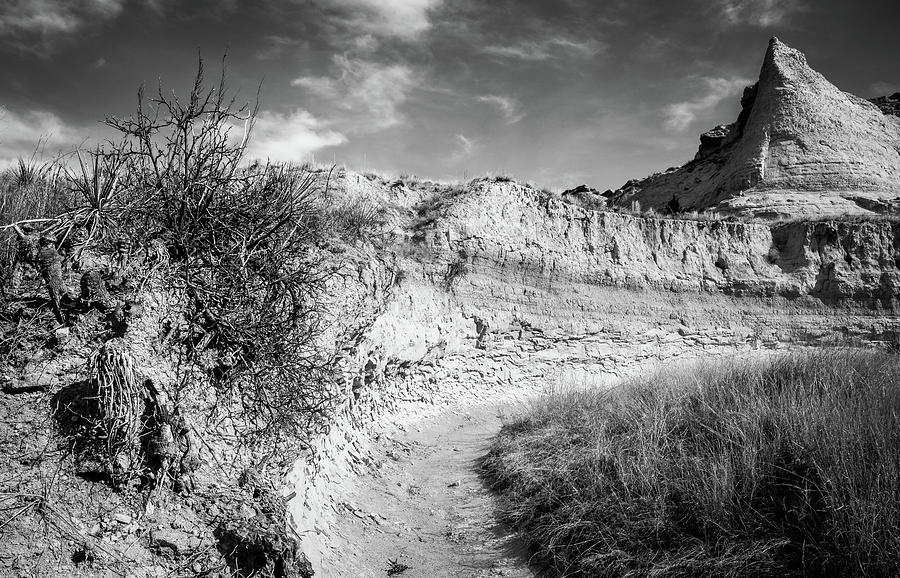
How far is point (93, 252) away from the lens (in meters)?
4.23

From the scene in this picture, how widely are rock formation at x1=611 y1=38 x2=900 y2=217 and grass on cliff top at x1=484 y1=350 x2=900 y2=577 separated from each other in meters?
15.9

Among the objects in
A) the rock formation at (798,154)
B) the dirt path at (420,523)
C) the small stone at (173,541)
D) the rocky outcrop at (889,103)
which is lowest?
the dirt path at (420,523)

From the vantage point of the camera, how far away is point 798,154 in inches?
828

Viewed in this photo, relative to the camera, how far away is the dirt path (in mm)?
4949

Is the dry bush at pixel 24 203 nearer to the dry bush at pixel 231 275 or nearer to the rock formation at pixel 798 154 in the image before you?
the dry bush at pixel 231 275

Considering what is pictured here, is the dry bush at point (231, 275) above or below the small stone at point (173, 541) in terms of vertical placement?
above

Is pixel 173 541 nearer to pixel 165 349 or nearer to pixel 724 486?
pixel 165 349

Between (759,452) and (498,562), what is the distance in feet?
9.25

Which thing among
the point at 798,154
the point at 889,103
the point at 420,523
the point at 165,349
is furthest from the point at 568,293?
the point at 889,103

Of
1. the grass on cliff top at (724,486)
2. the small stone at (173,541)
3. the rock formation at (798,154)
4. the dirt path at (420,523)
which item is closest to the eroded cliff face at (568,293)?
the dirt path at (420,523)

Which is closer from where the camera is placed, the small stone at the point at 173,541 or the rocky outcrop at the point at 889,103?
the small stone at the point at 173,541

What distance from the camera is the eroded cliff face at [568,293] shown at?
1030 cm

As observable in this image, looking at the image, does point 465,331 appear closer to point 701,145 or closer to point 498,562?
point 498,562

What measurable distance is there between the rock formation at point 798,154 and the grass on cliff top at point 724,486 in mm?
15926
